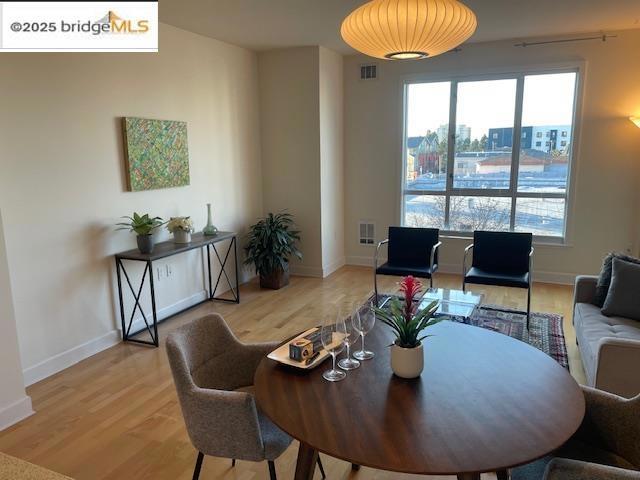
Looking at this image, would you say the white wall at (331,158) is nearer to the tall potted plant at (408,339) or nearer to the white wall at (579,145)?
the white wall at (579,145)

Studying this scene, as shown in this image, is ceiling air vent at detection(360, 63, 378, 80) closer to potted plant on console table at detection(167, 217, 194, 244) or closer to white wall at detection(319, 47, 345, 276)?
white wall at detection(319, 47, 345, 276)

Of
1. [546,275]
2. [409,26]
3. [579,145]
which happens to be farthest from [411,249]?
[409,26]

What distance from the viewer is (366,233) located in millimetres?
6211

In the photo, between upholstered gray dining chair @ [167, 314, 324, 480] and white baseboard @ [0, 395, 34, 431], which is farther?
white baseboard @ [0, 395, 34, 431]

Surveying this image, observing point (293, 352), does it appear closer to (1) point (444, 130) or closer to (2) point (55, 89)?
(2) point (55, 89)

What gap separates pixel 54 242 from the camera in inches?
130

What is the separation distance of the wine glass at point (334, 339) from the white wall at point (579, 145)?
4176 millimetres

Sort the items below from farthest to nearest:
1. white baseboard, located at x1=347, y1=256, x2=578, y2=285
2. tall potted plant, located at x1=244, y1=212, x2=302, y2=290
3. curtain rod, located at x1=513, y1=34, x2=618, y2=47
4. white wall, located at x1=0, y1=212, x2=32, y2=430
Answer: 1. white baseboard, located at x1=347, y1=256, x2=578, y2=285
2. tall potted plant, located at x1=244, y1=212, x2=302, y2=290
3. curtain rod, located at x1=513, y1=34, x2=618, y2=47
4. white wall, located at x1=0, y1=212, x2=32, y2=430

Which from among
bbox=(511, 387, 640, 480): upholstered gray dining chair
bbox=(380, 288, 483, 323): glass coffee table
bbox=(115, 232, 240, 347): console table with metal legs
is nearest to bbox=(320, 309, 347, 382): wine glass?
bbox=(511, 387, 640, 480): upholstered gray dining chair

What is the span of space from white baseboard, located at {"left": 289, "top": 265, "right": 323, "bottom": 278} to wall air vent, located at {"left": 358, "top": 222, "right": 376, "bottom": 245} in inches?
33.1

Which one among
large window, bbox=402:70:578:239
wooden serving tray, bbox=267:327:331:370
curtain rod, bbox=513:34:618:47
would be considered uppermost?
curtain rod, bbox=513:34:618:47

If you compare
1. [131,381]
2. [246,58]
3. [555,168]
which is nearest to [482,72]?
[555,168]

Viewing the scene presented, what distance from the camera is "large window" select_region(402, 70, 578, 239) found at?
17.1 ft

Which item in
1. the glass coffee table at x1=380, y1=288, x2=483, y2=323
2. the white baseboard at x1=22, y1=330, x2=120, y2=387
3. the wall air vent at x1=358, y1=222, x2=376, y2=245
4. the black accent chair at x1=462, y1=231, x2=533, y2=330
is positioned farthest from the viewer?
the wall air vent at x1=358, y1=222, x2=376, y2=245
